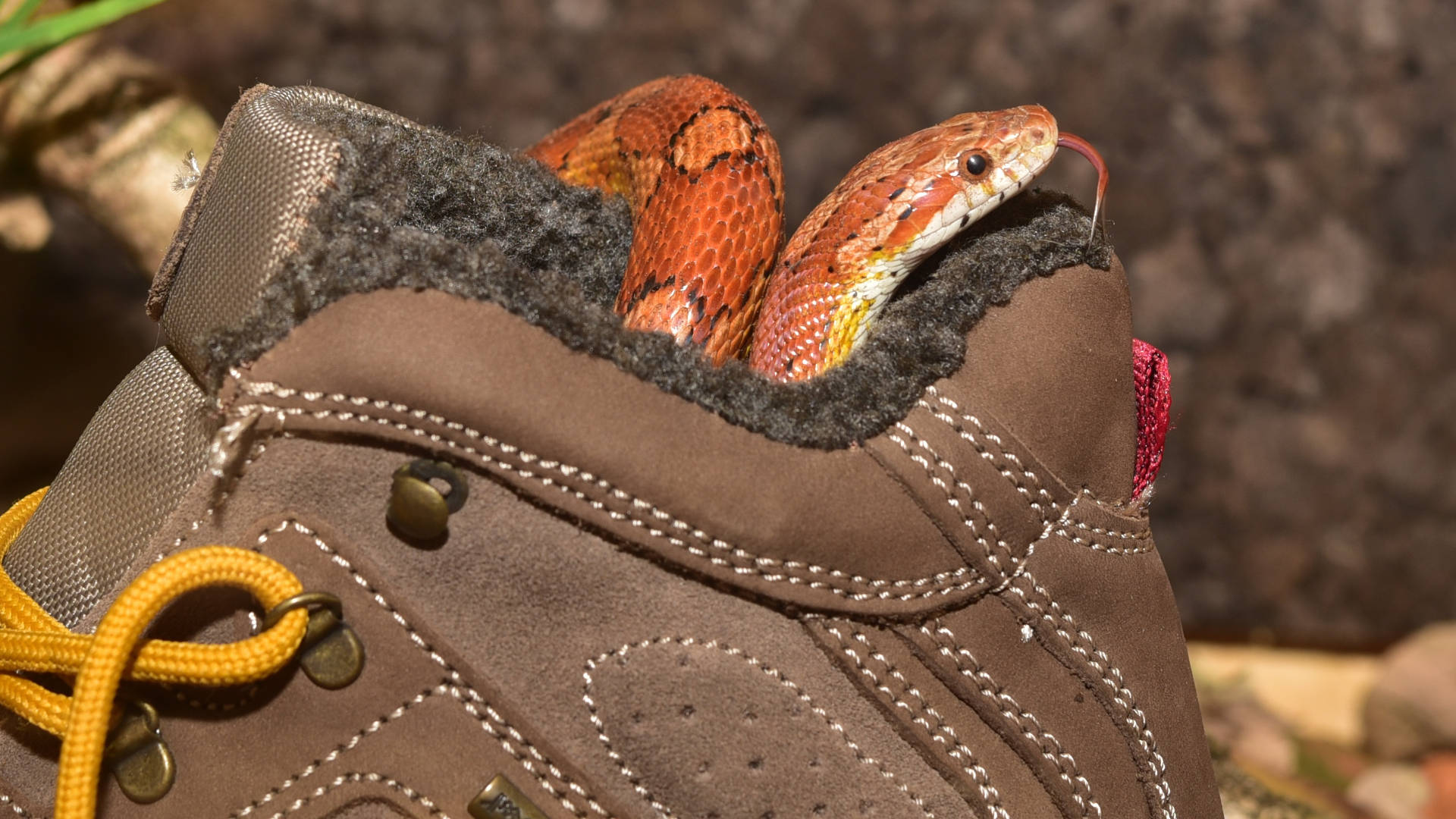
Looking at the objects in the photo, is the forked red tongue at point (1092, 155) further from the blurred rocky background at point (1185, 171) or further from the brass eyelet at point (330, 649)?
the blurred rocky background at point (1185, 171)

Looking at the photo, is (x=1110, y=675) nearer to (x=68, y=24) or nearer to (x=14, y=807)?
(x=14, y=807)

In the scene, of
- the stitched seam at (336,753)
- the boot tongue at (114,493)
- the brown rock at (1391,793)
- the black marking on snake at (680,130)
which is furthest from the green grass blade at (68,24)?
the brown rock at (1391,793)

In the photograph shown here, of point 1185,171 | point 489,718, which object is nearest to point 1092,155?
point 489,718

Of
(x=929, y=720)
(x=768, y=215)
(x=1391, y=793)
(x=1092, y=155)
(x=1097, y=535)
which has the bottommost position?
(x=1391, y=793)

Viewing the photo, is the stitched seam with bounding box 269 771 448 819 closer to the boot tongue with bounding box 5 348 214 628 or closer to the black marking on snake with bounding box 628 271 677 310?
the boot tongue with bounding box 5 348 214 628

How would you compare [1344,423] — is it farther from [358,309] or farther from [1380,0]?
[358,309]

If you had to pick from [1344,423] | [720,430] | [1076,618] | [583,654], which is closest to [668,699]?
[583,654]
